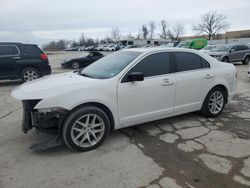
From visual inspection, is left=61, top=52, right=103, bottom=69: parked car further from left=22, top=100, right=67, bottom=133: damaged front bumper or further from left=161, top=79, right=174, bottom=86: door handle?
left=22, top=100, right=67, bottom=133: damaged front bumper

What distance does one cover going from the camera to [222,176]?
3000 millimetres

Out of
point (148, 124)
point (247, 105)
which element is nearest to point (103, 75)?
point (148, 124)

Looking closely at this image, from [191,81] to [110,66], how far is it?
1655 millimetres

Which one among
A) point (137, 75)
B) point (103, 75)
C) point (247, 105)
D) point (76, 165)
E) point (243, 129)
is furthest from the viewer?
point (247, 105)

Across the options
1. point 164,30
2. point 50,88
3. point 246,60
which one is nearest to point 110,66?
point 50,88

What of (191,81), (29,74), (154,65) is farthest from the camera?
(29,74)

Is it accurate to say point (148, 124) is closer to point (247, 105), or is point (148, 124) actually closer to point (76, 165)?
point (76, 165)

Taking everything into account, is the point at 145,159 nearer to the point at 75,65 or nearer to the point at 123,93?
the point at 123,93

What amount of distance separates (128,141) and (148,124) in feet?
2.94

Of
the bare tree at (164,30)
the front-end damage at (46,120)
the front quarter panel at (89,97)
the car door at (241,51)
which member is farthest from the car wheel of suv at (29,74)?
the bare tree at (164,30)

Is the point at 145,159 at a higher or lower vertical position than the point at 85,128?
lower

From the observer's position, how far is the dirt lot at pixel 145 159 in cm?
295

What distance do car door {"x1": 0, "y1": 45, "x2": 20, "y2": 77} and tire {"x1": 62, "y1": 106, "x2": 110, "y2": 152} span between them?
23.2 feet

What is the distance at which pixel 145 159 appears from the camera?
3455 mm
